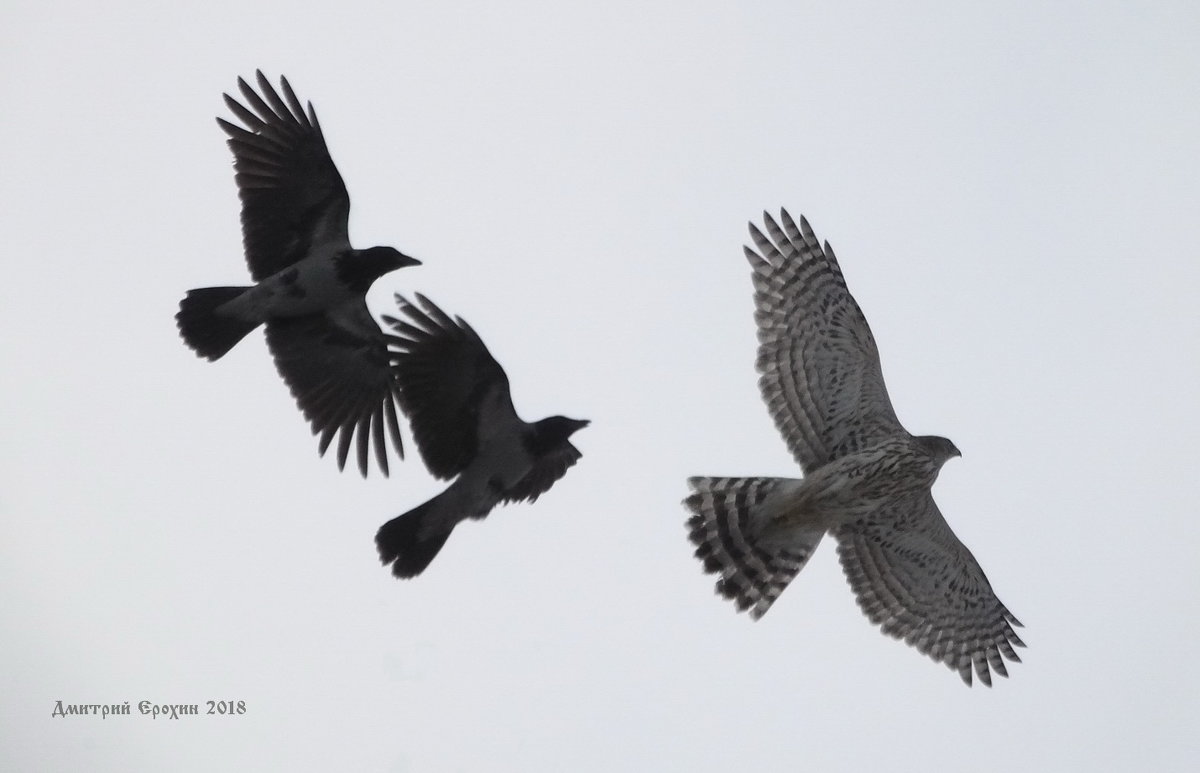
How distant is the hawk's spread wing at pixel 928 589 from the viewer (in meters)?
9.94

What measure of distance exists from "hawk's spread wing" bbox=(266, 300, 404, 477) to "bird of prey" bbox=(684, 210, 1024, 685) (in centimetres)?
235

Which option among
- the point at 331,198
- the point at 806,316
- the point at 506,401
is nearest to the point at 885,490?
the point at 806,316

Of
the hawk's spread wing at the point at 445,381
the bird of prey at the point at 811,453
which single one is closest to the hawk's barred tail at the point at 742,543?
the bird of prey at the point at 811,453

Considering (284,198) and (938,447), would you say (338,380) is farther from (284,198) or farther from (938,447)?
(938,447)

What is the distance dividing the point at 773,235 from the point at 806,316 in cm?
66

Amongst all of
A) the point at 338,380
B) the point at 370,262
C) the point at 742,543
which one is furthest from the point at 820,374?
the point at 338,380

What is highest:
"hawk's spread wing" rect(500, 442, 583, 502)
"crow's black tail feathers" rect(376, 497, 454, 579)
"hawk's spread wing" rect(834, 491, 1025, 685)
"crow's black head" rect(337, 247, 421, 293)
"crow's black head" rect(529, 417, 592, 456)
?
"crow's black head" rect(337, 247, 421, 293)

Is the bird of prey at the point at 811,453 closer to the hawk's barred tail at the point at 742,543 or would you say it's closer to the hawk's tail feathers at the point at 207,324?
the hawk's barred tail at the point at 742,543

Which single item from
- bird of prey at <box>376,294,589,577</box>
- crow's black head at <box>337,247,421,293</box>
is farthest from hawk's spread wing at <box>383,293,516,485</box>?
A: crow's black head at <box>337,247,421,293</box>

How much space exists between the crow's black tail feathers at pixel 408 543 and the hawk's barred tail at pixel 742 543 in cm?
177

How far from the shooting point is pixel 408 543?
9.16 metres

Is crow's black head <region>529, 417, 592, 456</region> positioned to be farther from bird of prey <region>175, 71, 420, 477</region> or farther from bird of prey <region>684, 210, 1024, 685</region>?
bird of prey <region>175, 71, 420, 477</region>

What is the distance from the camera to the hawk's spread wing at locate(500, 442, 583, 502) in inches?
370

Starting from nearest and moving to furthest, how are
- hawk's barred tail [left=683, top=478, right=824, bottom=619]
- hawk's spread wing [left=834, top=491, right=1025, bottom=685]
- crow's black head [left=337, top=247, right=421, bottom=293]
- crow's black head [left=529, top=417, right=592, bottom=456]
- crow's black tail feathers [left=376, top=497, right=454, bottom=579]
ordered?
1. crow's black tail feathers [left=376, top=497, right=454, bottom=579]
2. crow's black head [left=529, top=417, right=592, bottom=456]
3. hawk's barred tail [left=683, top=478, right=824, bottom=619]
4. crow's black head [left=337, top=247, right=421, bottom=293]
5. hawk's spread wing [left=834, top=491, right=1025, bottom=685]
